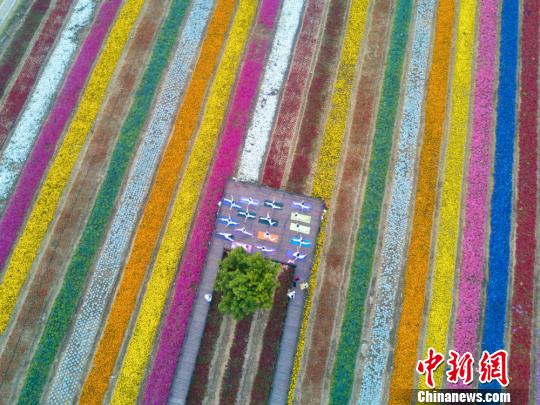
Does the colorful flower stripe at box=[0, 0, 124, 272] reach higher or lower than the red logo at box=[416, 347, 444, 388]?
higher

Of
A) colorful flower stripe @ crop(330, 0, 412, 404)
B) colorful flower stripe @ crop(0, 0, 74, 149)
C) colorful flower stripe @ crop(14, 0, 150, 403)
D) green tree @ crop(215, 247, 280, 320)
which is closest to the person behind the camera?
green tree @ crop(215, 247, 280, 320)

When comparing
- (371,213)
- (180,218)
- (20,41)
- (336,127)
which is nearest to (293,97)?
(336,127)

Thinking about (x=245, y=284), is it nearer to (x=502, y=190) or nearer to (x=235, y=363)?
(x=235, y=363)

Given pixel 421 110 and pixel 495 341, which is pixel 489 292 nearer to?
pixel 495 341

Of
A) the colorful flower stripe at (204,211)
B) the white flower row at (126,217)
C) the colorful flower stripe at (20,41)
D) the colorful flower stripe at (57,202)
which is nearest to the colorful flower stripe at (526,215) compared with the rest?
the colorful flower stripe at (204,211)

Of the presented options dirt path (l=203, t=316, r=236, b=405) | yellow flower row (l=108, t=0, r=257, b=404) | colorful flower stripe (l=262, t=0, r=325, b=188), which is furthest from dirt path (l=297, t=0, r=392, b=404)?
yellow flower row (l=108, t=0, r=257, b=404)

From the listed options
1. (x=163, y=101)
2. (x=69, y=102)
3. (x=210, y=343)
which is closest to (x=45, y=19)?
(x=69, y=102)

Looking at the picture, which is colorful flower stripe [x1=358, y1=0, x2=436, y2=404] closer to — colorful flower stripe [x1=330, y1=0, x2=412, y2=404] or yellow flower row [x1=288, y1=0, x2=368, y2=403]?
colorful flower stripe [x1=330, y1=0, x2=412, y2=404]
